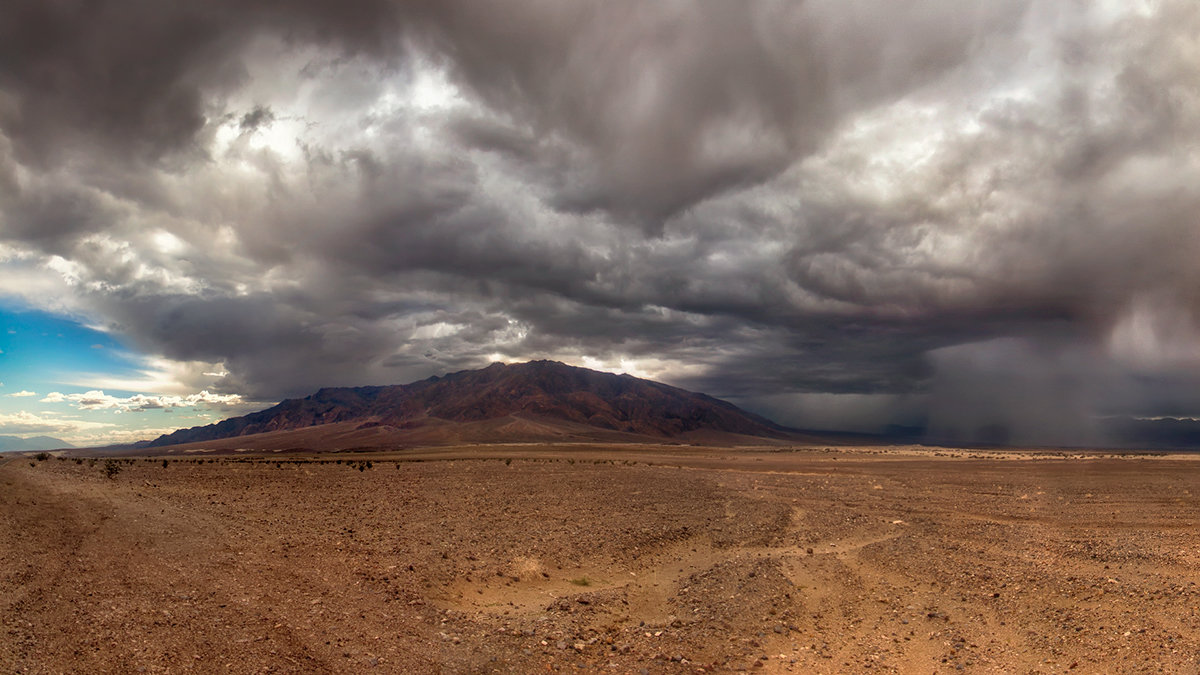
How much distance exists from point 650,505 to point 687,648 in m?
17.6

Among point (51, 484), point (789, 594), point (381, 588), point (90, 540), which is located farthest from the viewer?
point (51, 484)

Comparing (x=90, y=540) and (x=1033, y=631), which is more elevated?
(x=90, y=540)

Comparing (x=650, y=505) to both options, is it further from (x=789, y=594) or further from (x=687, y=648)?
(x=687, y=648)

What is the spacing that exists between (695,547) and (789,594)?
6009 mm

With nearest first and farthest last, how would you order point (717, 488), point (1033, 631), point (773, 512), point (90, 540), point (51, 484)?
point (1033, 631), point (90, 540), point (773, 512), point (51, 484), point (717, 488)

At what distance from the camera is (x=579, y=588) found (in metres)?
15.5

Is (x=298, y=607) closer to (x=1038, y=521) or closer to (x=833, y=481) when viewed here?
(x=1038, y=521)

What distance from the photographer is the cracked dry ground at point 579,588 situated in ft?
34.0

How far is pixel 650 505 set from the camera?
28.8 meters

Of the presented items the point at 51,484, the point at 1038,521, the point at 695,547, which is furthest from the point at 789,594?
the point at 51,484

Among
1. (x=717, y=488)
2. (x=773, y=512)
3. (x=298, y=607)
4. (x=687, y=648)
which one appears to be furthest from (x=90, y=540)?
(x=717, y=488)

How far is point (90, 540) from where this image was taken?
55.3 ft

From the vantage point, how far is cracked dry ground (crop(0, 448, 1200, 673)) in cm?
1035

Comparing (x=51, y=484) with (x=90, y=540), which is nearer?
(x=90, y=540)
